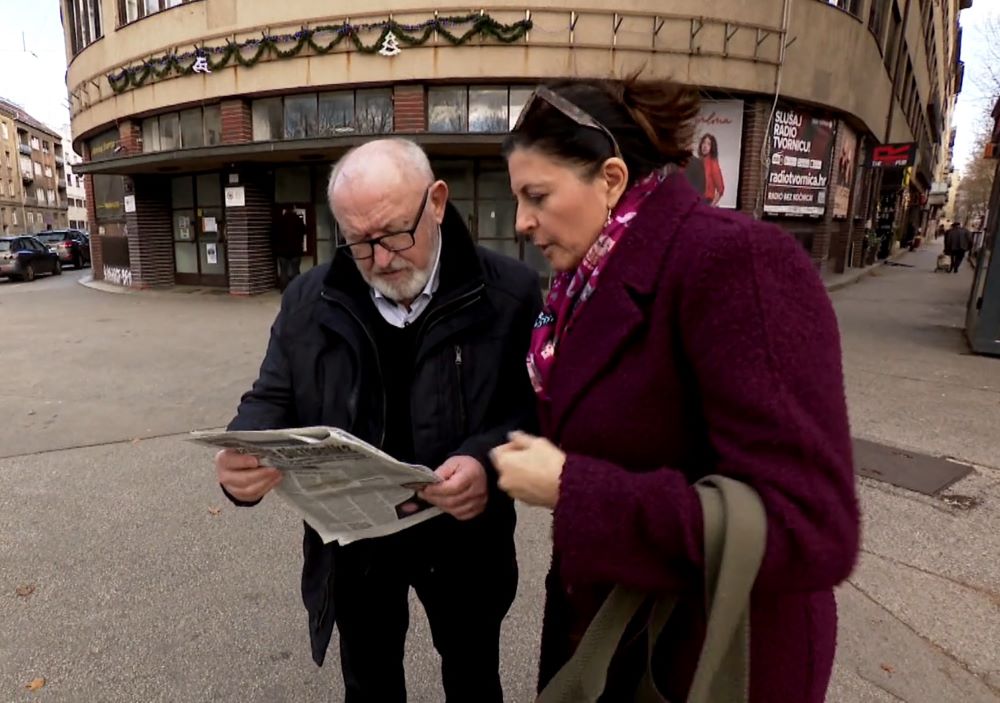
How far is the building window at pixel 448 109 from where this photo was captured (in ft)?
42.1

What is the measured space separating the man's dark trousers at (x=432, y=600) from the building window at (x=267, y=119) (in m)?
13.9

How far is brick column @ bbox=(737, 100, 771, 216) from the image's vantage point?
13.2 meters

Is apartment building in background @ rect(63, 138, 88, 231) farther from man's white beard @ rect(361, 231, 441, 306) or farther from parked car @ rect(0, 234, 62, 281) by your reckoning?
man's white beard @ rect(361, 231, 441, 306)

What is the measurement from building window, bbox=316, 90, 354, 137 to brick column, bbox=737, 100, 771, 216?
836 cm

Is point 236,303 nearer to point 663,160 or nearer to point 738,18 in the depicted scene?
point 738,18

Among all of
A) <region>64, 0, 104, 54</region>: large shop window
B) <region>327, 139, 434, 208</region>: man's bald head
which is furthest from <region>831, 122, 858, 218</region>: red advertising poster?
<region>64, 0, 104, 54</region>: large shop window

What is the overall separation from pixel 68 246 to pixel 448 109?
20.4 m

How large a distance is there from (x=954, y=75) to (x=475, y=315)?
7553 cm

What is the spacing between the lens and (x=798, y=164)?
1437 cm

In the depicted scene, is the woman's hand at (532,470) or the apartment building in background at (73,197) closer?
the woman's hand at (532,470)

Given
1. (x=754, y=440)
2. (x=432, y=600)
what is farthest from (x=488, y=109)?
(x=754, y=440)

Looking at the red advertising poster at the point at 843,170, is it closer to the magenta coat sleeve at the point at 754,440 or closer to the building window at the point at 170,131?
the building window at the point at 170,131

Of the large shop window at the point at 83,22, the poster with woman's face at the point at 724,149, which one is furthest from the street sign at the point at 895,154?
the large shop window at the point at 83,22

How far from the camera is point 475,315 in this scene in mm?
1740
